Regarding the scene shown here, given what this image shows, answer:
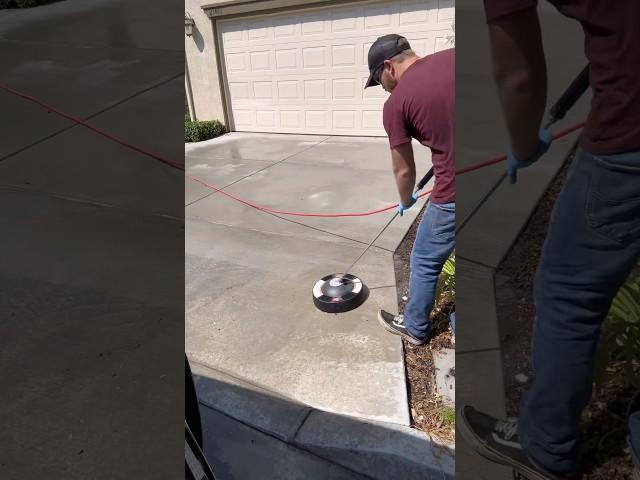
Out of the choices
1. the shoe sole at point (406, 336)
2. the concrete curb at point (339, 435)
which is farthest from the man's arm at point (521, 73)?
the shoe sole at point (406, 336)

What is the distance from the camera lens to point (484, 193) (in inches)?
31.5

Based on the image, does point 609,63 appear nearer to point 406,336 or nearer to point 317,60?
point 406,336

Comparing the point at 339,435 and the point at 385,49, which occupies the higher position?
the point at 385,49

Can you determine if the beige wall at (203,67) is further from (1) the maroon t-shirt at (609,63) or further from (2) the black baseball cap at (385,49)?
(1) the maroon t-shirt at (609,63)

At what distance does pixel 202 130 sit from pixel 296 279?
21.4 ft

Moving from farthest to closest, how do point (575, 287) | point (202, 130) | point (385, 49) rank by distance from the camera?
point (202, 130)
point (385, 49)
point (575, 287)

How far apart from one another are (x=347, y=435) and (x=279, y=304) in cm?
142

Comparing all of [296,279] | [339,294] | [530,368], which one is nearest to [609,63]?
[530,368]

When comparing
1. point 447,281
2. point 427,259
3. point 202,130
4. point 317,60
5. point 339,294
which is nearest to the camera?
point 427,259

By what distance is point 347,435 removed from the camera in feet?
7.48
